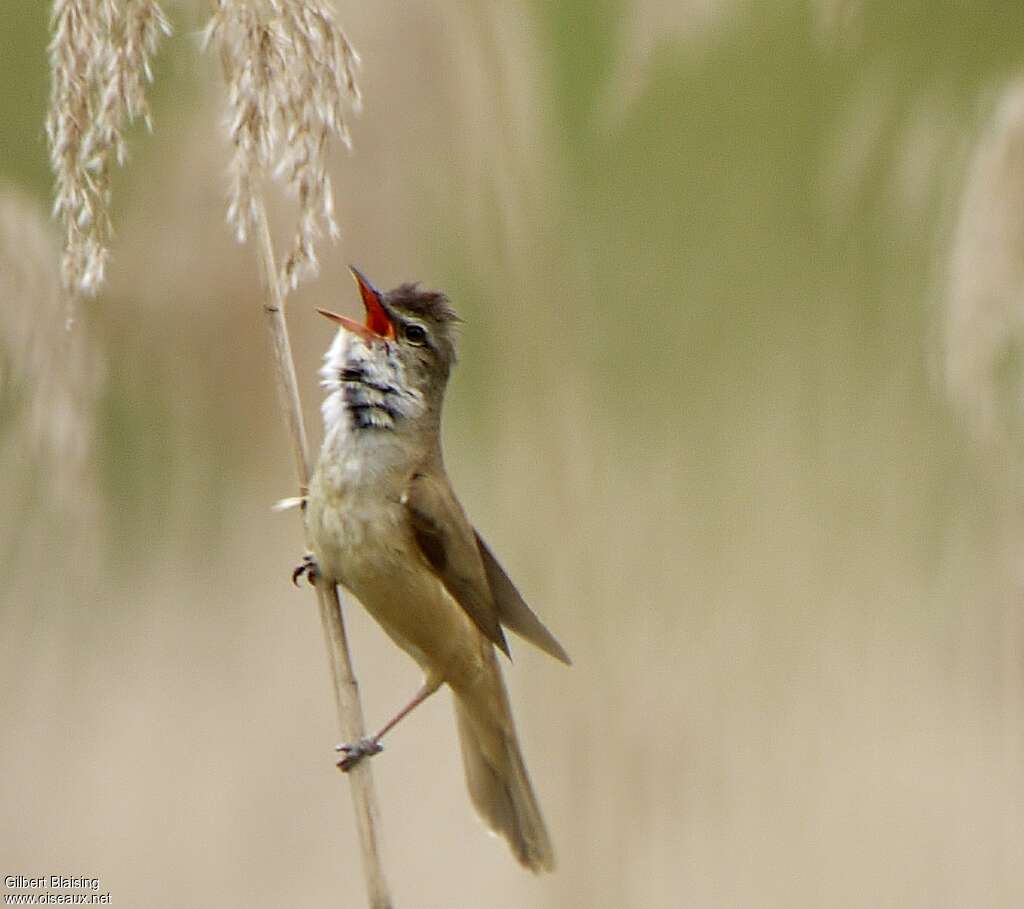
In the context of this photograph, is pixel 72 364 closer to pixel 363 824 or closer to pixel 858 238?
pixel 363 824

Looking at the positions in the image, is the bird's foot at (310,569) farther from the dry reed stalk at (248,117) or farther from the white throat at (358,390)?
the dry reed stalk at (248,117)

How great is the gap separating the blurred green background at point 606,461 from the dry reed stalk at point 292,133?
0.50m

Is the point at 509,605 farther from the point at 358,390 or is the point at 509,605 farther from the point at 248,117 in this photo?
the point at 248,117

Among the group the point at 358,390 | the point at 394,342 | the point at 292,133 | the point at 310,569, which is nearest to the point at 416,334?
the point at 394,342

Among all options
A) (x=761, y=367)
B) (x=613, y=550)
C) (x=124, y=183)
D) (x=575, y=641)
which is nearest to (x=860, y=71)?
(x=761, y=367)

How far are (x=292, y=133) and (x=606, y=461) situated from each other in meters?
1.29

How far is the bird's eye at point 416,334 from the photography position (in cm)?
315

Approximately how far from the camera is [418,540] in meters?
3.15

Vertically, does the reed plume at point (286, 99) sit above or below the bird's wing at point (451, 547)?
above

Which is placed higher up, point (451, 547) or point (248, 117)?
point (248, 117)

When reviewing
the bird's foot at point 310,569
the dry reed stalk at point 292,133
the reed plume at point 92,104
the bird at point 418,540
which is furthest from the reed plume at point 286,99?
the bird's foot at point 310,569

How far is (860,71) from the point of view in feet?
11.0

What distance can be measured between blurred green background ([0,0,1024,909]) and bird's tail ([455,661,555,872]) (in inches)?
2.9

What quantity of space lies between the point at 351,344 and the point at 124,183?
722 mm
